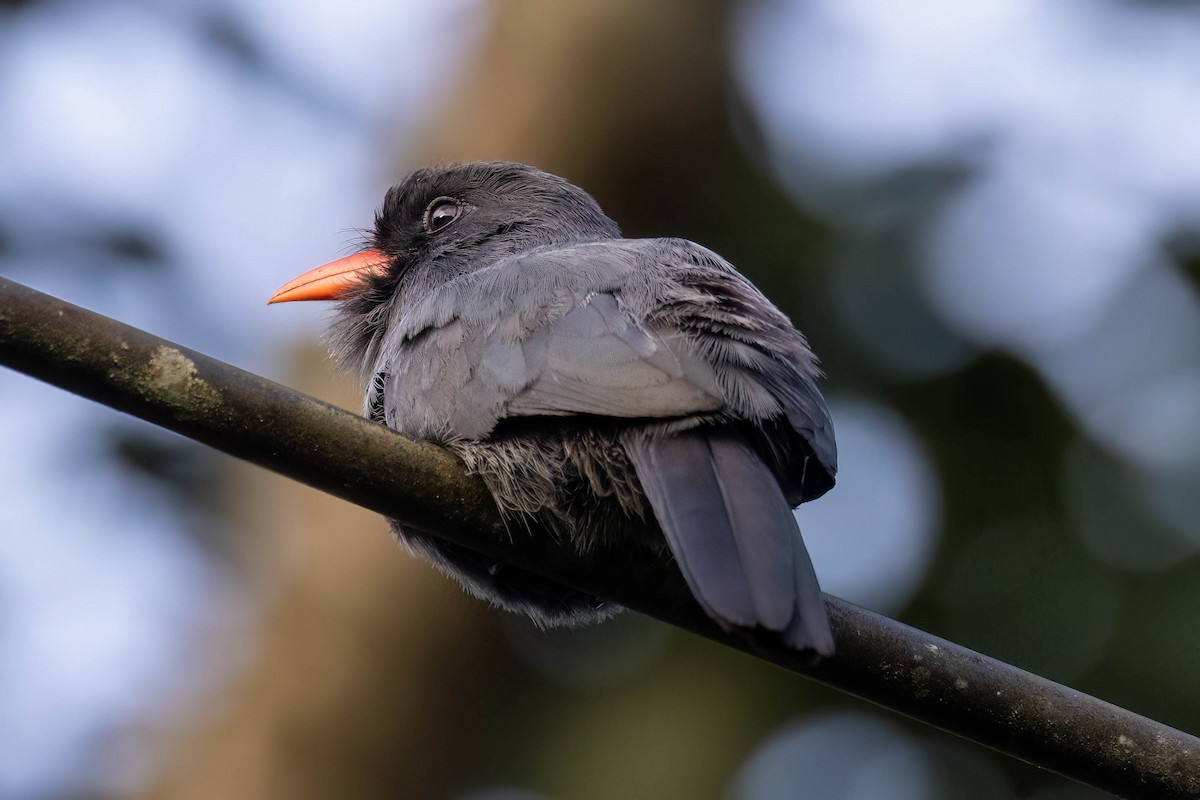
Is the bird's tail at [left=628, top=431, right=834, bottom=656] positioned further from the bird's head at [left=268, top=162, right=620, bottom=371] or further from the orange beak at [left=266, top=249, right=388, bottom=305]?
the orange beak at [left=266, top=249, right=388, bottom=305]

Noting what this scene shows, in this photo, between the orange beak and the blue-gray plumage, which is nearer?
the blue-gray plumage

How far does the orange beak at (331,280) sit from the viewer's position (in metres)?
4.49

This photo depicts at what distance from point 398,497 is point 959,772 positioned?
5390 mm

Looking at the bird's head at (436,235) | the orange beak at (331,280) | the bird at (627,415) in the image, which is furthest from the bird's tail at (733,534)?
the orange beak at (331,280)

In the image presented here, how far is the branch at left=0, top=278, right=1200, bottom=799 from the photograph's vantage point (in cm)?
242

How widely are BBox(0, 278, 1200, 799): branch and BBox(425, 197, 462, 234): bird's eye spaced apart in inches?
76.8

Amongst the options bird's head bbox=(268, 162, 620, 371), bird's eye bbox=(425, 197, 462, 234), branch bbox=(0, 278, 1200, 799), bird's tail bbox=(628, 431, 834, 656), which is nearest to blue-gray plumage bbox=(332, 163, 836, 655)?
bird's tail bbox=(628, 431, 834, 656)

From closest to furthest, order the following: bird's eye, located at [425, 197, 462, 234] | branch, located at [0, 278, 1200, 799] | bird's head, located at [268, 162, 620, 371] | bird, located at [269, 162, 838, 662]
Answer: branch, located at [0, 278, 1200, 799]
bird, located at [269, 162, 838, 662]
bird's head, located at [268, 162, 620, 371]
bird's eye, located at [425, 197, 462, 234]

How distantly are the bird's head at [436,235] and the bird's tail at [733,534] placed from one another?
1.55 meters

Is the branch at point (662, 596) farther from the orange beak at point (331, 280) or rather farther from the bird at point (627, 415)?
the orange beak at point (331, 280)

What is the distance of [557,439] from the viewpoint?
3.05 m

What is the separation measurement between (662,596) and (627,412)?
408mm

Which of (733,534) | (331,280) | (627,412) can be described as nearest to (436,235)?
(331,280)

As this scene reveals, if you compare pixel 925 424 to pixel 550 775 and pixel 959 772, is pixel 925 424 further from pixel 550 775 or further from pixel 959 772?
pixel 550 775
